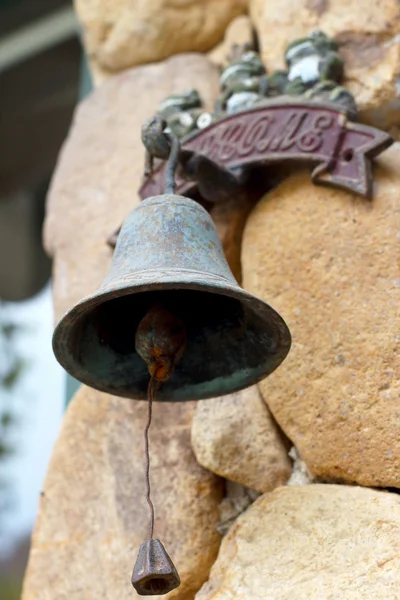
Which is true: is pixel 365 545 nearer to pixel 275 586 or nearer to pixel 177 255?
pixel 275 586

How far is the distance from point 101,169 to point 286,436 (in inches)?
→ 23.9

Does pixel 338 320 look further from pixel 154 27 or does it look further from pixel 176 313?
pixel 154 27

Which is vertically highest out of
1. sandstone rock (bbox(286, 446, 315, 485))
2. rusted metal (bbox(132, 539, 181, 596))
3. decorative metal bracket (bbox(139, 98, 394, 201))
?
decorative metal bracket (bbox(139, 98, 394, 201))

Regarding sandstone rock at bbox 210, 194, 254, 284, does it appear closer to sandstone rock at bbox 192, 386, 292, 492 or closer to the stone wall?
the stone wall

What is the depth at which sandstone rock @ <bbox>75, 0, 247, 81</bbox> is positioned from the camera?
4.63 ft

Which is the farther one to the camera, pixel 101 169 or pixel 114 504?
pixel 101 169

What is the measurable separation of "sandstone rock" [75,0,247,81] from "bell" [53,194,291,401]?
629mm

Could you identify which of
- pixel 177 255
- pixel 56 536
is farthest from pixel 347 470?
pixel 56 536

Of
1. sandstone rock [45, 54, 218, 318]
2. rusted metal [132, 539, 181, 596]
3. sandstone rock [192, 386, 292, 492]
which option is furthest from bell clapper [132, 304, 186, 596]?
sandstone rock [45, 54, 218, 318]

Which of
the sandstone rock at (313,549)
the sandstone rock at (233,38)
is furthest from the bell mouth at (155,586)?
the sandstone rock at (233,38)

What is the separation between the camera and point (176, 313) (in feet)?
3.10

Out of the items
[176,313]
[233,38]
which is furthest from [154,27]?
[176,313]

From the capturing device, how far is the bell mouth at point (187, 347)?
0.91 m

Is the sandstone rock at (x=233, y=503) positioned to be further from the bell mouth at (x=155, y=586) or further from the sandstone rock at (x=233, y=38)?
the sandstone rock at (x=233, y=38)
